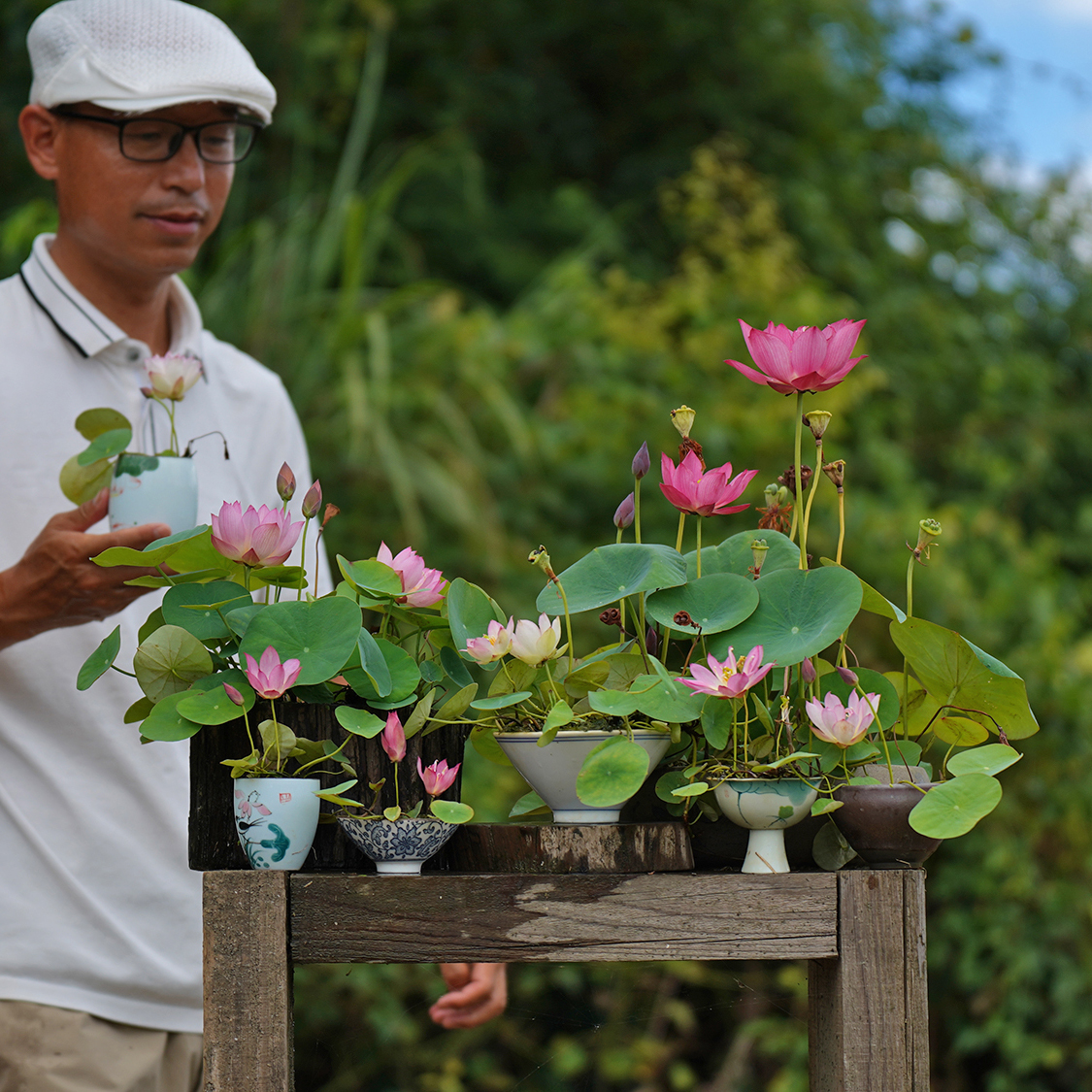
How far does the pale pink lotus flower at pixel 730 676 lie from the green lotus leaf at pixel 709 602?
0.16 ft

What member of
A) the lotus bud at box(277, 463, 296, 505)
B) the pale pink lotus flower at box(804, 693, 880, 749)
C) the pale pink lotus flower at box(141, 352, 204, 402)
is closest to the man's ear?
the pale pink lotus flower at box(141, 352, 204, 402)

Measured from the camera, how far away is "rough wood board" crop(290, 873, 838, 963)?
2.52 feet

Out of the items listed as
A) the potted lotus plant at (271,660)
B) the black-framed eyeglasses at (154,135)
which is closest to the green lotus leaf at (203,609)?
the potted lotus plant at (271,660)

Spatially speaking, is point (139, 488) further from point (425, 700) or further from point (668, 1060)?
point (668, 1060)

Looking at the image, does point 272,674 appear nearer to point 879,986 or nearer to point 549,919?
point 549,919

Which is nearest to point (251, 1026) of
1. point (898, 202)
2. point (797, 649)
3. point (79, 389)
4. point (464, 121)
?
point (797, 649)

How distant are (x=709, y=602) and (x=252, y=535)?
0.30m

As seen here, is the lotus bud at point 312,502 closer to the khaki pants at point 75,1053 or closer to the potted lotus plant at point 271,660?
the potted lotus plant at point 271,660

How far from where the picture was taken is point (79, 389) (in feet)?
4.17

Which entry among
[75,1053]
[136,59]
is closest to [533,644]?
[75,1053]

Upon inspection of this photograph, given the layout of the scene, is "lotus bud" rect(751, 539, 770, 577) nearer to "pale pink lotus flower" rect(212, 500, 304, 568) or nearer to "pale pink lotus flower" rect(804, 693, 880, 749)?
"pale pink lotus flower" rect(804, 693, 880, 749)

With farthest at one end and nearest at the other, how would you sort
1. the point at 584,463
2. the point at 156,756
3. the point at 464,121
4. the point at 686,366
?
the point at 464,121
the point at 686,366
the point at 584,463
the point at 156,756

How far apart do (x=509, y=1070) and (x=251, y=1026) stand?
2.00 m

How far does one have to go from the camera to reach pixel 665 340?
3.44 meters
